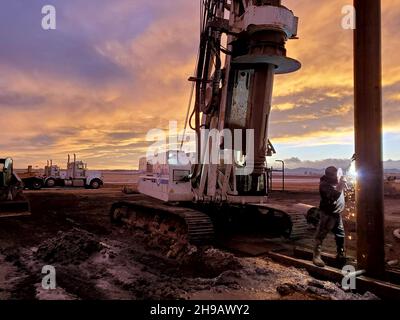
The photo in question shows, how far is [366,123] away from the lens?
5867 mm

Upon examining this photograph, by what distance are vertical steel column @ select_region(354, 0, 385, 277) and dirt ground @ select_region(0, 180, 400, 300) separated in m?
0.81

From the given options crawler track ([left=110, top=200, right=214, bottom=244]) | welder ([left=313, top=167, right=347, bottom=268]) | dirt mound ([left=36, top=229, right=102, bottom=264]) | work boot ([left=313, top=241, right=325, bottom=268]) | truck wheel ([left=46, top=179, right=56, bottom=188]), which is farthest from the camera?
truck wheel ([left=46, top=179, right=56, bottom=188])

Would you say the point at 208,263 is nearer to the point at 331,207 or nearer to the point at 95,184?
the point at 331,207

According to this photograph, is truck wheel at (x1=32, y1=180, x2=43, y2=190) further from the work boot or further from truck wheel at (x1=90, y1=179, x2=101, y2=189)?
the work boot

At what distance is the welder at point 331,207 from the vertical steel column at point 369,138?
85 cm

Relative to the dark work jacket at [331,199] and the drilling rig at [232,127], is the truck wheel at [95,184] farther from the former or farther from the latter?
the dark work jacket at [331,199]

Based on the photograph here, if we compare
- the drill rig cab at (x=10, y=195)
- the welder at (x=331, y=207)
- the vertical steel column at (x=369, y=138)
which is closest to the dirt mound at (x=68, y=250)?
the welder at (x=331, y=207)

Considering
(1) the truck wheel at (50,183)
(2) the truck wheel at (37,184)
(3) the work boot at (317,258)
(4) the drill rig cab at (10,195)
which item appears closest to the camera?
(3) the work boot at (317,258)

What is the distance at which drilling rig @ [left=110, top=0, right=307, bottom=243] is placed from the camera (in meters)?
9.00

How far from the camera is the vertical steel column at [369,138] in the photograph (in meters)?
5.75

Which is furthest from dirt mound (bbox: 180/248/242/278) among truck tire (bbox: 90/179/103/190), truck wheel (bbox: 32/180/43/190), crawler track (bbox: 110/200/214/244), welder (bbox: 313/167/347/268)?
truck tire (bbox: 90/179/103/190)

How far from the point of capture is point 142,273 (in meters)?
7.00
